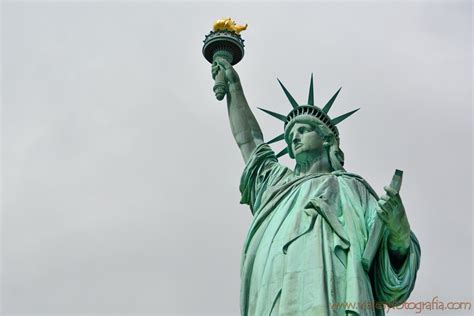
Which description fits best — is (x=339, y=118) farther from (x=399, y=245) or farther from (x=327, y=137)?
(x=399, y=245)

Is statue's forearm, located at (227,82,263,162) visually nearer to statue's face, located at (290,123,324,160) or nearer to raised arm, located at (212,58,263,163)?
raised arm, located at (212,58,263,163)

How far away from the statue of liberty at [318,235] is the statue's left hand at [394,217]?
13 millimetres

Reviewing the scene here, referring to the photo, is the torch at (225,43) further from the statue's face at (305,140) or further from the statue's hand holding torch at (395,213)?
the statue's hand holding torch at (395,213)

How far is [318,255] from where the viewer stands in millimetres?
14734

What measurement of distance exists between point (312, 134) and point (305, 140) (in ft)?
0.49

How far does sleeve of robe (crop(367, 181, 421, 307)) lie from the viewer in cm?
1498

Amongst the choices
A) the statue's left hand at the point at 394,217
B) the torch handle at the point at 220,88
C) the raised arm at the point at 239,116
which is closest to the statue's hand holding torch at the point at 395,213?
the statue's left hand at the point at 394,217

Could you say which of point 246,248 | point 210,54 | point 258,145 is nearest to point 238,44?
point 210,54

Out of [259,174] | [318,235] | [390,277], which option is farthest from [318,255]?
[259,174]

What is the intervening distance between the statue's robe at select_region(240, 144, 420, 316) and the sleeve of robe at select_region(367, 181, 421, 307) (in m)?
0.01

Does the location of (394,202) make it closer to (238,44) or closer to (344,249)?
(344,249)

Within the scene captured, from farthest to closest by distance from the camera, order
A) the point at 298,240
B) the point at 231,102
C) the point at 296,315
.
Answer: the point at 231,102 → the point at 298,240 → the point at 296,315

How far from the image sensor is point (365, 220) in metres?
15.5

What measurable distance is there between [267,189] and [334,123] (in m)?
1.56
